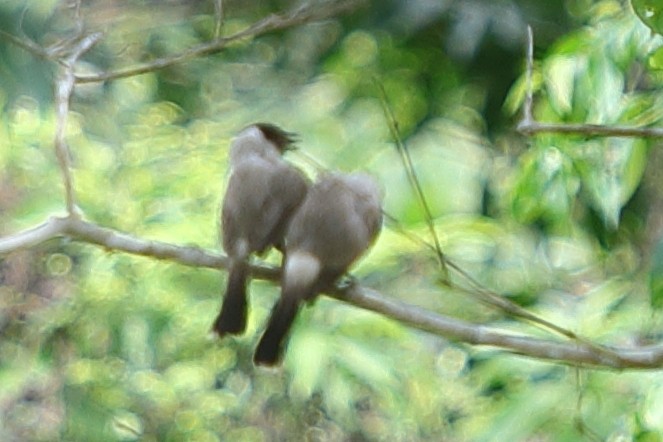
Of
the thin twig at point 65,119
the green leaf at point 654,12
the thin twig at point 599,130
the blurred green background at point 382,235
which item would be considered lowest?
the blurred green background at point 382,235

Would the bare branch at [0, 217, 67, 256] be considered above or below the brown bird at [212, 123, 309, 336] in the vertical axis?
above

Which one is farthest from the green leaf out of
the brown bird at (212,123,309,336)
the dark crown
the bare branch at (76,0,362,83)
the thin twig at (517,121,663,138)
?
the dark crown

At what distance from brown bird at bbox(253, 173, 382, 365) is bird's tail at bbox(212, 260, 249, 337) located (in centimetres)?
10

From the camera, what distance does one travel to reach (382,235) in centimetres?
358

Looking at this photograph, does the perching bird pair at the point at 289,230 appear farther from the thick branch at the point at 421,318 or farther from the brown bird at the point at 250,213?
the thick branch at the point at 421,318

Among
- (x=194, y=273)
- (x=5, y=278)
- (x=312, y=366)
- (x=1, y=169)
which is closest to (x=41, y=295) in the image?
(x=5, y=278)

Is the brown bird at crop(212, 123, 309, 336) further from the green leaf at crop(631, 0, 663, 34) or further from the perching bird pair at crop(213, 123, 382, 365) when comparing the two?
the green leaf at crop(631, 0, 663, 34)

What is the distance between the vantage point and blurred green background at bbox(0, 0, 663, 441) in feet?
9.20

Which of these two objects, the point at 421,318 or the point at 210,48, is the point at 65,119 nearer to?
the point at 210,48

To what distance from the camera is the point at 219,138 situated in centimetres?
493

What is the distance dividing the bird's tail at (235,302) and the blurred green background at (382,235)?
0.45 m

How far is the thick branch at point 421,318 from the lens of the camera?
2.09 metres

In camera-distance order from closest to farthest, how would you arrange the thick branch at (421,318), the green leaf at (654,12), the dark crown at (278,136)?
the green leaf at (654,12) → the thick branch at (421,318) → the dark crown at (278,136)

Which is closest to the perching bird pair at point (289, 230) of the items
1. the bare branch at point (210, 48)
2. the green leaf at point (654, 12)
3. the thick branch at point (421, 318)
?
the thick branch at point (421, 318)
